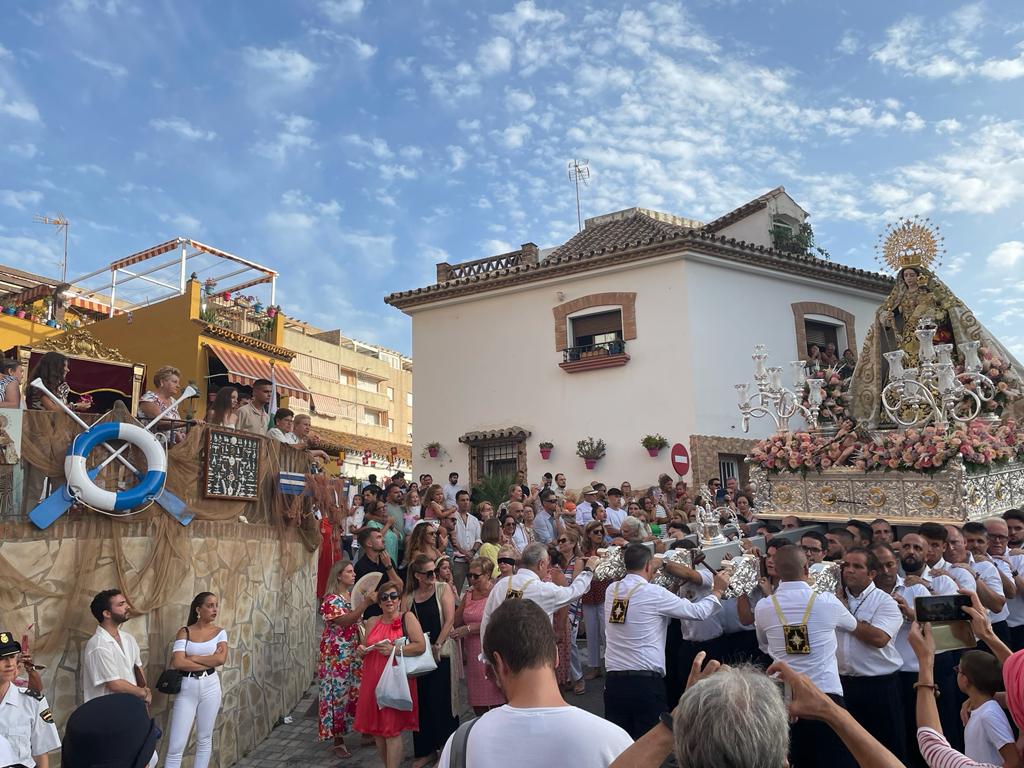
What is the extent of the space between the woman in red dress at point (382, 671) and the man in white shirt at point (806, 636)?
2.81 metres

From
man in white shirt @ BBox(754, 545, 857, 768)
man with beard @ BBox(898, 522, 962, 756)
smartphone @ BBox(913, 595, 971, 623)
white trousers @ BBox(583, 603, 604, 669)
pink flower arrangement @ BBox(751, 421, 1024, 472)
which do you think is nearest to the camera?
smartphone @ BBox(913, 595, 971, 623)

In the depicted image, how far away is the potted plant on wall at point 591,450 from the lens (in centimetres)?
1825

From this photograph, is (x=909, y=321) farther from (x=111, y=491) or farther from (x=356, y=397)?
(x=356, y=397)

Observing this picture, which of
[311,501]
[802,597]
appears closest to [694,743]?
[802,597]

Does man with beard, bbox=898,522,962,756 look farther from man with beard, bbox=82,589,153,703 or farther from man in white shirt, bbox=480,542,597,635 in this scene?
man with beard, bbox=82,589,153,703

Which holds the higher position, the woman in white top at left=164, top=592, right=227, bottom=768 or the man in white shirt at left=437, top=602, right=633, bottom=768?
the man in white shirt at left=437, top=602, right=633, bottom=768

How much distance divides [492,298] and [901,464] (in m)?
12.1

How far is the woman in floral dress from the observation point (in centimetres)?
731

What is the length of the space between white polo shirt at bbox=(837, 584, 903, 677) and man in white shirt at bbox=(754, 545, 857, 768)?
Result: 250 mm

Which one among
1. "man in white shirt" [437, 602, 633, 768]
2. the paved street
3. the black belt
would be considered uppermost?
"man in white shirt" [437, 602, 633, 768]

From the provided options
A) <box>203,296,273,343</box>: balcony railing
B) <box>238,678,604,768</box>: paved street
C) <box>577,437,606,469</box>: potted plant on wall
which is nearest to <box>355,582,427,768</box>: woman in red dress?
<box>238,678,604,768</box>: paved street

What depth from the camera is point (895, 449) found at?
10273mm

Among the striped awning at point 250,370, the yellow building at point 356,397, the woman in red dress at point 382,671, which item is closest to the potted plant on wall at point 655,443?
the striped awning at point 250,370

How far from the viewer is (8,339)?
1850 centimetres
